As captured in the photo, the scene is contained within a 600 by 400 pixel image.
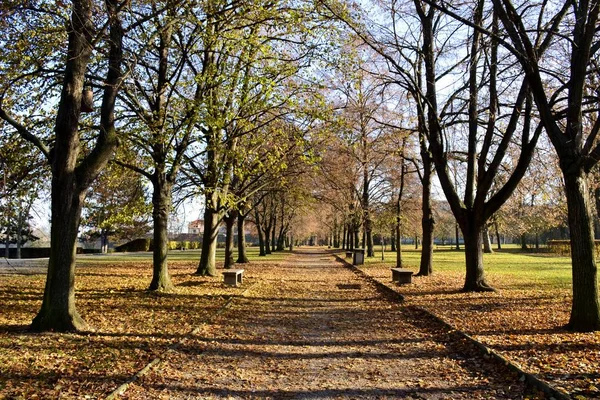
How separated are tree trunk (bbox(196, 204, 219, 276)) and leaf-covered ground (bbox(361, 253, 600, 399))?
7.46m

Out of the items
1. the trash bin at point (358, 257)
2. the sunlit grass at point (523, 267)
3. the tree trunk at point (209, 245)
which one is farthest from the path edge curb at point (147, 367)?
the trash bin at point (358, 257)

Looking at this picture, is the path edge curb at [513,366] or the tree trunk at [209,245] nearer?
the path edge curb at [513,366]

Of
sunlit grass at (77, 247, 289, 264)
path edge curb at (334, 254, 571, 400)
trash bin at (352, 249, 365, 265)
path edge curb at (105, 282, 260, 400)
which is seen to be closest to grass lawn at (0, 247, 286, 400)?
path edge curb at (105, 282, 260, 400)

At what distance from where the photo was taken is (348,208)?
118ft

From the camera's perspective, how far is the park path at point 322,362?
5582 mm

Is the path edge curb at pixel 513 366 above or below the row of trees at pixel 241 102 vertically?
below

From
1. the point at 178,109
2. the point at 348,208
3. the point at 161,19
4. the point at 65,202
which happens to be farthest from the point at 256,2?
the point at 348,208

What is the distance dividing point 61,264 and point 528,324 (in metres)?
8.45

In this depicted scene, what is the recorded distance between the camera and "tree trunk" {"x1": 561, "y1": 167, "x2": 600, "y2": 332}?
26.9ft

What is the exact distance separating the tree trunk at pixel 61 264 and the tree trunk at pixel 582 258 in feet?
27.7

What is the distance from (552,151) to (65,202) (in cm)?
1528

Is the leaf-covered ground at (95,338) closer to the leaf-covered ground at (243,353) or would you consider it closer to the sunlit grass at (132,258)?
the leaf-covered ground at (243,353)

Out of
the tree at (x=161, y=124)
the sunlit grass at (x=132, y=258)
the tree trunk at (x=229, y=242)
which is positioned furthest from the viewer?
the sunlit grass at (x=132, y=258)

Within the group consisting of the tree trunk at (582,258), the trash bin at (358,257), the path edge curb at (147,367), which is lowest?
the path edge curb at (147,367)
